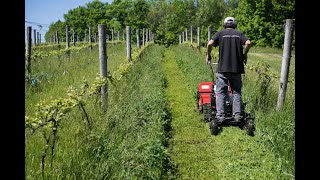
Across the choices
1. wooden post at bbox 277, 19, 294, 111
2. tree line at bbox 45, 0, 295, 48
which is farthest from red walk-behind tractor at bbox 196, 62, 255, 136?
tree line at bbox 45, 0, 295, 48

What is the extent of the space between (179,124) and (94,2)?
325 feet

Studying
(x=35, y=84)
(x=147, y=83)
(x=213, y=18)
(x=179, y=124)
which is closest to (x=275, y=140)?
(x=179, y=124)

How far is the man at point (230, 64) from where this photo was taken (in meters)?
6.59

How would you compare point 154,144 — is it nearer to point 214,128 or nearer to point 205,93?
point 214,128

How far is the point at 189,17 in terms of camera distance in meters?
71.9

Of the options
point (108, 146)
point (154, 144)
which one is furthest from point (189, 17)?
point (108, 146)

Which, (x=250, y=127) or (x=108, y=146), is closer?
(x=108, y=146)

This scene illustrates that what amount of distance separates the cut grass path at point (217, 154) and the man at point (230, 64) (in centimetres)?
49

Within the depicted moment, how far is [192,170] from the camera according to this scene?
5164 millimetres

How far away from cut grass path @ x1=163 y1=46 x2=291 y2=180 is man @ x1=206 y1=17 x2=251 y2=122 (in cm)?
49

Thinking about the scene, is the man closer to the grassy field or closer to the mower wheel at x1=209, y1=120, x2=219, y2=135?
the mower wheel at x1=209, y1=120, x2=219, y2=135

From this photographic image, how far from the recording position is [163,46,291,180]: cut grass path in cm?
498

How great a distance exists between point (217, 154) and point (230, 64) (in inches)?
71.2
